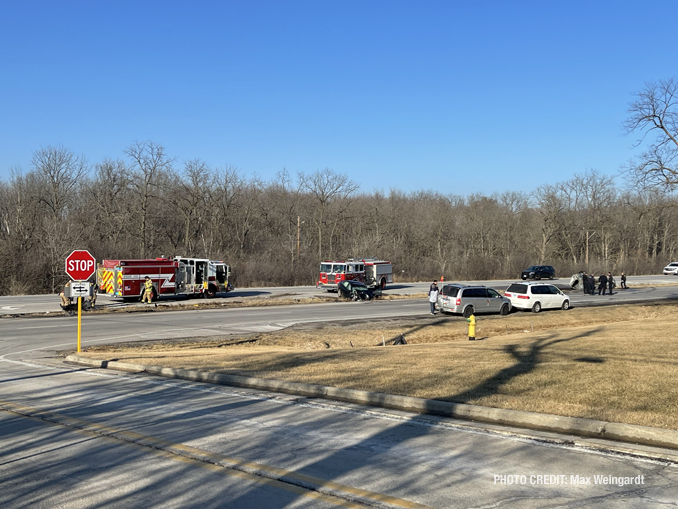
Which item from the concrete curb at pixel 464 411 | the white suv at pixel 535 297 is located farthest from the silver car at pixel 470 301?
the concrete curb at pixel 464 411

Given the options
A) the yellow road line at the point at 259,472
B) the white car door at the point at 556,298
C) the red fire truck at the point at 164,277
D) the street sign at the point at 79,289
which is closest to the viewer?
the yellow road line at the point at 259,472

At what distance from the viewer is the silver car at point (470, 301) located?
30636 millimetres

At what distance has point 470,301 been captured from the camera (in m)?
30.9

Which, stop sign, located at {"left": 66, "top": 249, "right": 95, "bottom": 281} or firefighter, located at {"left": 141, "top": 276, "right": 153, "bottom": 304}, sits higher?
stop sign, located at {"left": 66, "top": 249, "right": 95, "bottom": 281}

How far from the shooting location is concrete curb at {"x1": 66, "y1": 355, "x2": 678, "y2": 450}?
7574 millimetres

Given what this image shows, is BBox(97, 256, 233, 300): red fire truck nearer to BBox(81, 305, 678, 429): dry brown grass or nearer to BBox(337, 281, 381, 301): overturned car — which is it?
BBox(337, 281, 381, 301): overturned car

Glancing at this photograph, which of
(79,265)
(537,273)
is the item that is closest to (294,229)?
(537,273)

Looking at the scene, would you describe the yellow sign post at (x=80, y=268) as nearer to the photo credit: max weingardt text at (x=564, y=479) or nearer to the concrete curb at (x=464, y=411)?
the concrete curb at (x=464, y=411)

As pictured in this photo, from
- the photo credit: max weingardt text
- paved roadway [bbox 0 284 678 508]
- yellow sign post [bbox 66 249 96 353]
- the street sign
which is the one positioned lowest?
paved roadway [bbox 0 284 678 508]

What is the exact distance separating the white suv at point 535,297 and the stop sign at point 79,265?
75.4ft

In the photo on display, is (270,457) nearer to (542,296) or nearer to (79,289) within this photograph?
(79,289)

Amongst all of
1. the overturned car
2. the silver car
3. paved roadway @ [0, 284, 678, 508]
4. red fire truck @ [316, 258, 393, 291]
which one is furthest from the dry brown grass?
Result: red fire truck @ [316, 258, 393, 291]

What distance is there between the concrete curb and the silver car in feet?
64.3

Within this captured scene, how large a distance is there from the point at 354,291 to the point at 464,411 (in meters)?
32.7
